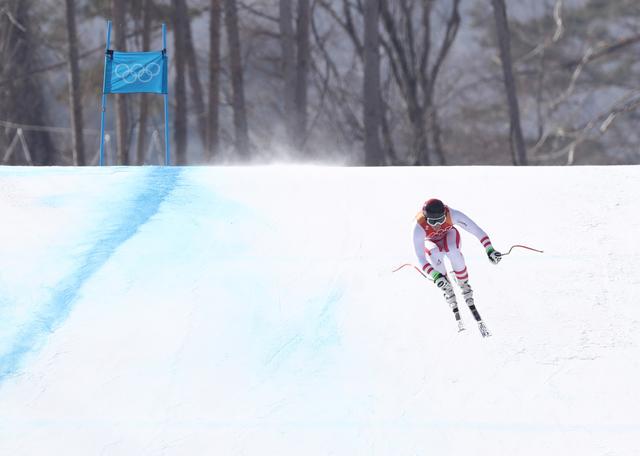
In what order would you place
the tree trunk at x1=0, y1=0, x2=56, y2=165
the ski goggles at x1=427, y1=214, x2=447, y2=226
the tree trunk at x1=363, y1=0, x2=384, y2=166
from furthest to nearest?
the tree trunk at x1=0, y1=0, x2=56, y2=165 < the tree trunk at x1=363, y1=0, x2=384, y2=166 < the ski goggles at x1=427, y1=214, x2=447, y2=226

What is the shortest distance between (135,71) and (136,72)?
0.07 feet

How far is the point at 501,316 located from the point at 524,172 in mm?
4443

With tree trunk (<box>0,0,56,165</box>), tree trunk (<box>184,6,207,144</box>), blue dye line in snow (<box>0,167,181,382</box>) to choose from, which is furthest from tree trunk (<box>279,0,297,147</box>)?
tree trunk (<box>0,0,56,165</box>)

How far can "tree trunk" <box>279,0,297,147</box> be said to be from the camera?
81.5ft

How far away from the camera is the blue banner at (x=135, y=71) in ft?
51.5

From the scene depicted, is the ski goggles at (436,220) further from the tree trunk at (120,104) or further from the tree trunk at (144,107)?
the tree trunk at (144,107)

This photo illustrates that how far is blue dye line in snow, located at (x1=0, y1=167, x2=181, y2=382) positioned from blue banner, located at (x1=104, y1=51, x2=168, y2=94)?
70.9 inches

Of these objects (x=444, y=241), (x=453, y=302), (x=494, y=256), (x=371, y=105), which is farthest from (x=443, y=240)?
(x=371, y=105)

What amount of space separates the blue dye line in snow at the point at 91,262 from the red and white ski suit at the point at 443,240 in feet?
11.5

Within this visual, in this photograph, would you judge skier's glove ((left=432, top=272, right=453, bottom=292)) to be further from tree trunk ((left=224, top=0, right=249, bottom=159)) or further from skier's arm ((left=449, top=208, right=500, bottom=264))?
tree trunk ((left=224, top=0, right=249, bottom=159))

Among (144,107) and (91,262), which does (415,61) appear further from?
(91,262)

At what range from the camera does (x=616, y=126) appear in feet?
124

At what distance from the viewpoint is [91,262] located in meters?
11.2

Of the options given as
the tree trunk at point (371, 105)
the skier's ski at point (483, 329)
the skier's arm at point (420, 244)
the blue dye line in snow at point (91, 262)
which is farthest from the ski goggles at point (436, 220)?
the tree trunk at point (371, 105)
